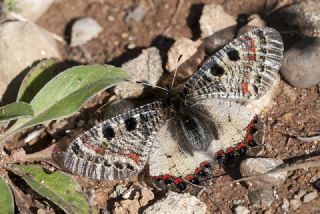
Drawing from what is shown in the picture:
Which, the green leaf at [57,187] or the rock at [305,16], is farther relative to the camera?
the rock at [305,16]

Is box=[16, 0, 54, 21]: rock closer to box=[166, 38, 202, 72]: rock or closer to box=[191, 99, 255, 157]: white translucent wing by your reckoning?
box=[166, 38, 202, 72]: rock

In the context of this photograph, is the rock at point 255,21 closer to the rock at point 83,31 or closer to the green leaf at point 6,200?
the rock at point 83,31

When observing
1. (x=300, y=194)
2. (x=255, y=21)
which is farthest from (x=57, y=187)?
(x=255, y=21)

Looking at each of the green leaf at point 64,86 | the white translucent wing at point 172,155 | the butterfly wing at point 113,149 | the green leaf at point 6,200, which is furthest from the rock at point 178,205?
the green leaf at point 64,86

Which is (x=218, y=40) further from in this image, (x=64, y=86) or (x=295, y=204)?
(x=295, y=204)

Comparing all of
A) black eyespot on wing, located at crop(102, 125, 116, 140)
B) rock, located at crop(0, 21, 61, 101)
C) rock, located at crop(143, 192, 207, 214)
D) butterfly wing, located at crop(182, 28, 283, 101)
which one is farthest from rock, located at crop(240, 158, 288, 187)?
rock, located at crop(0, 21, 61, 101)
